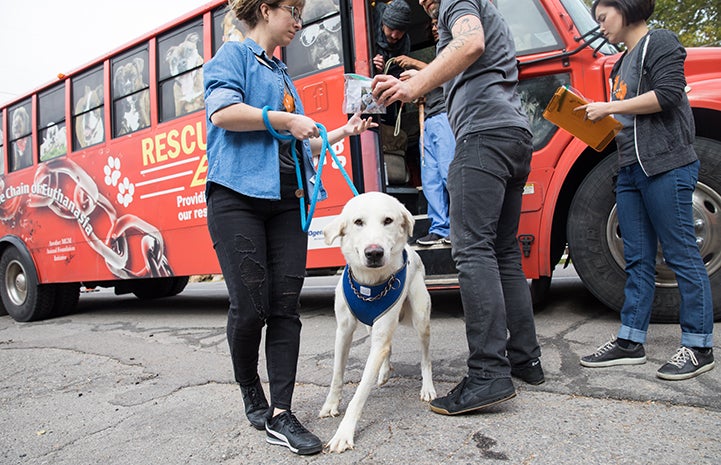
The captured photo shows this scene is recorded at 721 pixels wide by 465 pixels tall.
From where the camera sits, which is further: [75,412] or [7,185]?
[7,185]

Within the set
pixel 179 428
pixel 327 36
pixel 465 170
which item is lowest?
pixel 179 428

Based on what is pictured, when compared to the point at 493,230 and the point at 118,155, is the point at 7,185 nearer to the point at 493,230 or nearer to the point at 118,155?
the point at 118,155

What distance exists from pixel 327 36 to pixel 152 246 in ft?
9.98

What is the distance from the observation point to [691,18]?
1406cm

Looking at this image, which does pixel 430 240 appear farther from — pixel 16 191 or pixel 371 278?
pixel 16 191

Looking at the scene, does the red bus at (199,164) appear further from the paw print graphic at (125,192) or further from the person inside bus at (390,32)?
the person inside bus at (390,32)

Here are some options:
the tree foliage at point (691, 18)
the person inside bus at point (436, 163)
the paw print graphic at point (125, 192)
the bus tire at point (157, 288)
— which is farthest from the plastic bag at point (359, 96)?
the tree foliage at point (691, 18)

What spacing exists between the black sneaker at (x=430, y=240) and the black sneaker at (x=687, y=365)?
180 cm

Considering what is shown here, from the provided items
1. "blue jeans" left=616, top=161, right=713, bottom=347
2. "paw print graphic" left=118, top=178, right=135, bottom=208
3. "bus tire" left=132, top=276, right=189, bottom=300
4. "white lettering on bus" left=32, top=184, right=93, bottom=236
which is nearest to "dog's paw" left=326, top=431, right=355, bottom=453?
"blue jeans" left=616, top=161, right=713, bottom=347

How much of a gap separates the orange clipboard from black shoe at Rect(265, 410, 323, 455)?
1.98 m

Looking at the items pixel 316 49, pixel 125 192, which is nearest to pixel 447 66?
pixel 316 49

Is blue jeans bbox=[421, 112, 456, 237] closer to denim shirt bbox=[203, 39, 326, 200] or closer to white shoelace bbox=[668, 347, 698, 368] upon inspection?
white shoelace bbox=[668, 347, 698, 368]

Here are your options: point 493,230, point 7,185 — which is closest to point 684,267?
point 493,230

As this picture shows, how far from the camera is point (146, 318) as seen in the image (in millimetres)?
5750
